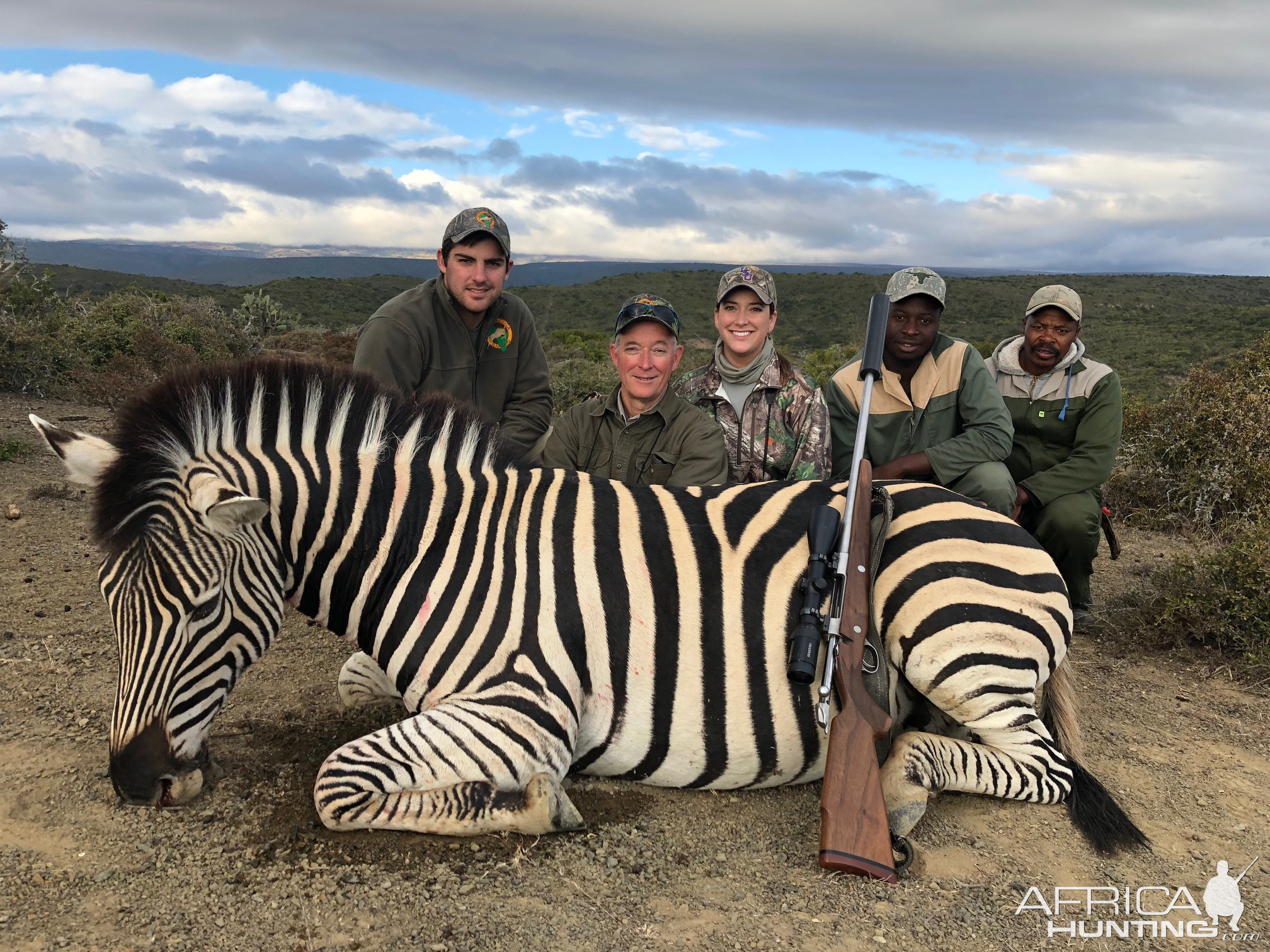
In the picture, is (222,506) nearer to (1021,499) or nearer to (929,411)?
(929,411)

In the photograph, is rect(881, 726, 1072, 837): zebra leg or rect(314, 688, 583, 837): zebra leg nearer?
rect(314, 688, 583, 837): zebra leg

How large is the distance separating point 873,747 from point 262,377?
2843 mm

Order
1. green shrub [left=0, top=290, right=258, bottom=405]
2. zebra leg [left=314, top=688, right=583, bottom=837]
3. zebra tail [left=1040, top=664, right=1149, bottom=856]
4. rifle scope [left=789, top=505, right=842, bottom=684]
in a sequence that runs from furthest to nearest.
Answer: green shrub [left=0, top=290, right=258, bottom=405], zebra tail [left=1040, top=664, right=1149, bottom=856], rifle scope [left=789, top=505, right=842, bottom=684], zebra leg [left=314, top=688, right=583, bottom=837]

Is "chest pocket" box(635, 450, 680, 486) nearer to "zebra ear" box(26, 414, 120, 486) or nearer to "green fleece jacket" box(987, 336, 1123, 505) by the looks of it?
"green fleece jacket" box(987, 336, 1123, 505)

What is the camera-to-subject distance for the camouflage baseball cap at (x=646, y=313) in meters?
4.93

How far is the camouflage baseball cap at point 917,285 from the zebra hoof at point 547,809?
380cm

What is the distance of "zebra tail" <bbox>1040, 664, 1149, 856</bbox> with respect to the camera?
3.47 m

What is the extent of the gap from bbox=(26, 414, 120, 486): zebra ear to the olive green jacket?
2.30m

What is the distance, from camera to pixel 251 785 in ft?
11.5

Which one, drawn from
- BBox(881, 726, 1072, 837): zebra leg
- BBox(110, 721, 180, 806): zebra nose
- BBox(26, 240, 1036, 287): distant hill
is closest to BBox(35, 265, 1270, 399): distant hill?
BBox(881, 726, 1072, 837): zebra leg

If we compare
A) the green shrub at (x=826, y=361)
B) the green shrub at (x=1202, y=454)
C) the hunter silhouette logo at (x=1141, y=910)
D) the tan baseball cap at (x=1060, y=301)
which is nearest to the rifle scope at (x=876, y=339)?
the hunter silhouette logo at (x=1141, y=910)

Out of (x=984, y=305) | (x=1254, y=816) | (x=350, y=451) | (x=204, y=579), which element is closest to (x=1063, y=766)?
(x=1254, y=816)

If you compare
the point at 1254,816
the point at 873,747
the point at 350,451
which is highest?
the point at 350,451

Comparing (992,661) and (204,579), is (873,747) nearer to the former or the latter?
(992,661)
